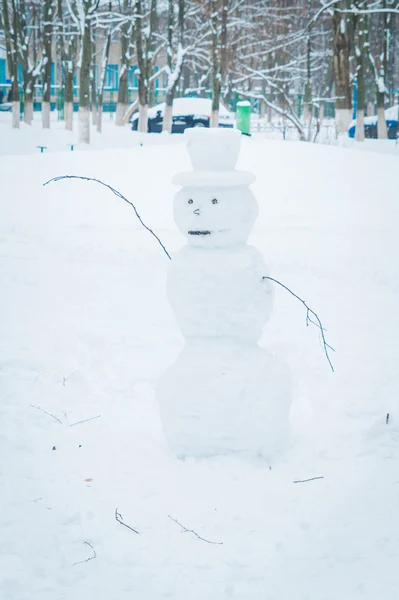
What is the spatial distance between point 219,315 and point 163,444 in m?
0.87

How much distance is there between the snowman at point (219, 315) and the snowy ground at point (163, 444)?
208 millimetres

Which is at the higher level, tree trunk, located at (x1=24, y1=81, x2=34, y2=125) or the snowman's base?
tree trunk, located at (x1=24, y1=81, x2=34, y2=125)

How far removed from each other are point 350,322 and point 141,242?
3.75 m

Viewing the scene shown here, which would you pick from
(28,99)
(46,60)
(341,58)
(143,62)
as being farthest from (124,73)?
(341,58)

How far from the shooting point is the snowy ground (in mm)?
2775

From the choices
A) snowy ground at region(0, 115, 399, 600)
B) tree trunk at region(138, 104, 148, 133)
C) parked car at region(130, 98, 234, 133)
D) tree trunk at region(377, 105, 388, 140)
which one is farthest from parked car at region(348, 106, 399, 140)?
snowy ground at region(0, 115, 399, 600)

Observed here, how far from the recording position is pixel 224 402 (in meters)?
3.45

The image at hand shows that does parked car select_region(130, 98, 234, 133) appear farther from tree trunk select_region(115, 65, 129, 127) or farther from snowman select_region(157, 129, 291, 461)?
snowman select_region(157, 129, 291, 461)

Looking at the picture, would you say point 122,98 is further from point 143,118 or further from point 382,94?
point 382,94

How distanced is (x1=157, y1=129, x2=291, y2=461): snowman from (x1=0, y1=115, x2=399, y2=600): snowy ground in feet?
0.68

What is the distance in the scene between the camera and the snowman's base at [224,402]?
3.46 m

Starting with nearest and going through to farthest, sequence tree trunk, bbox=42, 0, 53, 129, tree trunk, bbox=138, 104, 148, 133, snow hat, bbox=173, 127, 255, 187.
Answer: snow hat, bbox=173, 127, 255, 187 → tree trunk, bbox=42, 0, 53, 129 → tree trunk, bbox=138, 104, 148, 133

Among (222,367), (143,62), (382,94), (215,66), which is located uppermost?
(143,62)

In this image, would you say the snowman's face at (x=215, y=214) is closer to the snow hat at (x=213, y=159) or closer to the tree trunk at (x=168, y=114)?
the snow hat at (x=213, y=159)
